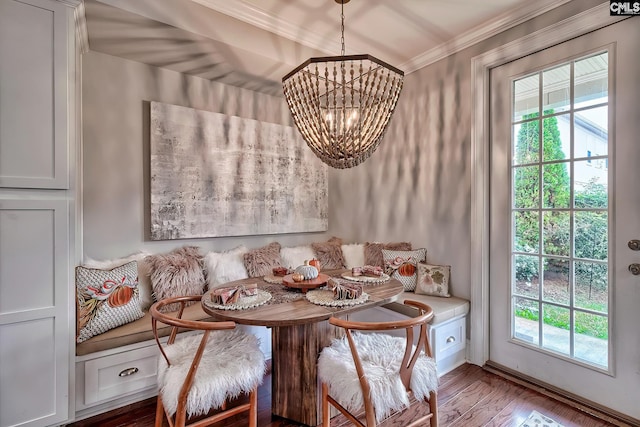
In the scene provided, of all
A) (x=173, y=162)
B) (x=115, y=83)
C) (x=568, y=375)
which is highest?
(x=115, y=83)

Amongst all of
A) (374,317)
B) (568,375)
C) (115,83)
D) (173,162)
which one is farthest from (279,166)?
(568,375)

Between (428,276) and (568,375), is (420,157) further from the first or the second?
(568,375)

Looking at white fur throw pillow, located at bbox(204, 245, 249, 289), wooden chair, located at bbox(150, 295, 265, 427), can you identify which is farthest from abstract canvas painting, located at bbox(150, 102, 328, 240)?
wooden chair, located at bbox(150, 295, 265, 427)

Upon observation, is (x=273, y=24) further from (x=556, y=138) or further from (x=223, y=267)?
(x=556, y=138)

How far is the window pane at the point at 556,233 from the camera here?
81.4 inches

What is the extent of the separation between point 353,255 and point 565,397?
1.85m

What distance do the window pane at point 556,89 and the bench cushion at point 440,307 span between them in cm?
153

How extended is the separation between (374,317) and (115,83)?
2.73 m

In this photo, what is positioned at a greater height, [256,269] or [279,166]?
[279,166]

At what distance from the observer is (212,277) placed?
2.50m

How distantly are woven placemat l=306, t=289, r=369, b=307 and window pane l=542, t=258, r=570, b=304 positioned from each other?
1.41m

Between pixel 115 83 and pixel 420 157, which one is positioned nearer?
pixel 115 83

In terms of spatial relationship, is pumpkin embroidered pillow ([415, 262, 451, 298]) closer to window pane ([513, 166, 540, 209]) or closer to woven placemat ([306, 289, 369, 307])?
window pane ([513, 166, 540, 209])

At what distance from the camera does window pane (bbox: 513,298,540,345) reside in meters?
2.22
